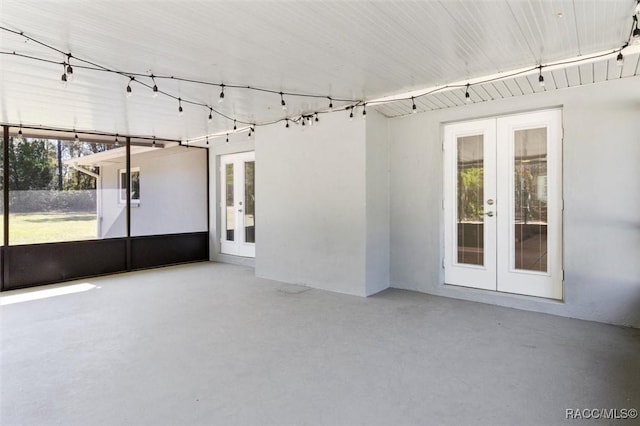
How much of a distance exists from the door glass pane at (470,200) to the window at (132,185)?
548 cm

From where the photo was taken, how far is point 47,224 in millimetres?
5844

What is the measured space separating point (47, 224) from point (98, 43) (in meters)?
4.12

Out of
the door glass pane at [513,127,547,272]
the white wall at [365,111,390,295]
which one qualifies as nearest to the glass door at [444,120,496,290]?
the door glass pane at [513,127,547,272]

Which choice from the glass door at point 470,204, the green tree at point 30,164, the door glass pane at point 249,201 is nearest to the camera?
the glass door at point 470,204

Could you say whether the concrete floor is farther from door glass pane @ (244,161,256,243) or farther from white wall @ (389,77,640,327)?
door glass pane @ (244,161,256,243)

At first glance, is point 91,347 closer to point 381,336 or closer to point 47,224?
point 381,336

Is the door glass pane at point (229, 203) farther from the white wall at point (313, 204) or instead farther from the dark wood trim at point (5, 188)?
the dark wood trim at point (5, 188)

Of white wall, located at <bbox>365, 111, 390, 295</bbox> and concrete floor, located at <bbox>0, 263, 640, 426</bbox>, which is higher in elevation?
white wall, located at <bbox>365, 111, 390, 295</bbox>

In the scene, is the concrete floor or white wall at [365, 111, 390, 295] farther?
white wall at [365, 111, 390, 295]

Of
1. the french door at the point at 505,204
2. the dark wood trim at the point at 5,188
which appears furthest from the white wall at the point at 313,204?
the dark wood trim at the point at 5,188

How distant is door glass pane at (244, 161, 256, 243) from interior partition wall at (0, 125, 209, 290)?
44.0 inches

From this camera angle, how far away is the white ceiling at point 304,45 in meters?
2.45

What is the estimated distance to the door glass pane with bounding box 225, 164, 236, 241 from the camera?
743 centimetres

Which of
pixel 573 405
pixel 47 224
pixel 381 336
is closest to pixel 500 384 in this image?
pixel 573 405
